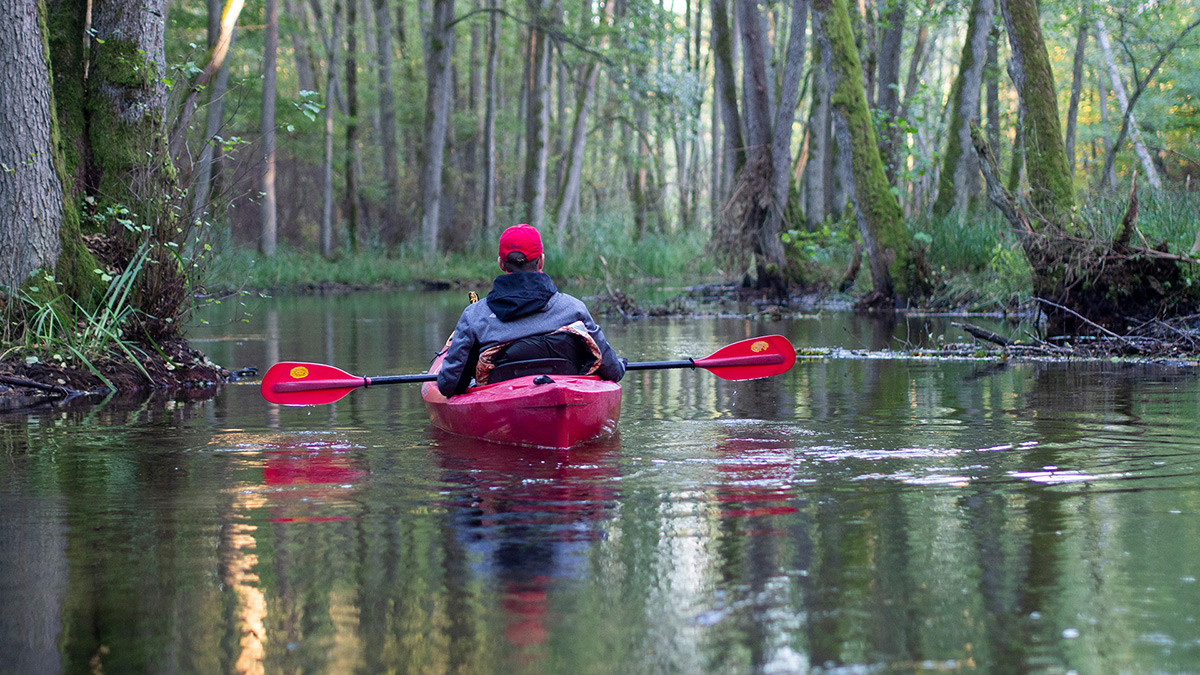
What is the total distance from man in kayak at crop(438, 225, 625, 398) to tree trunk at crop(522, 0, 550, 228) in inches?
919

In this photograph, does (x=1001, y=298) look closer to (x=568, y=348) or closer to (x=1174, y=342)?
(x=1174, y=342)

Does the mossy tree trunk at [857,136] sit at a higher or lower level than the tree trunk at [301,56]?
lower

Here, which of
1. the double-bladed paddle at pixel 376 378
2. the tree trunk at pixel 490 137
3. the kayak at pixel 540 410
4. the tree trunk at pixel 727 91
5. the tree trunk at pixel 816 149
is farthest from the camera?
the tree trunk at pixel 490 137

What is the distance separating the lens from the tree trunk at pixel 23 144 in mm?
9070

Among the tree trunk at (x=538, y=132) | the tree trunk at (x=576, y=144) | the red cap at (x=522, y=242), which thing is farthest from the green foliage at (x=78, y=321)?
the tree trunk at (x=576, y=144)

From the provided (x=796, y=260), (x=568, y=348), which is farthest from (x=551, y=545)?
(x=796, y=260)

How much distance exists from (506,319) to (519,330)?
0.10m

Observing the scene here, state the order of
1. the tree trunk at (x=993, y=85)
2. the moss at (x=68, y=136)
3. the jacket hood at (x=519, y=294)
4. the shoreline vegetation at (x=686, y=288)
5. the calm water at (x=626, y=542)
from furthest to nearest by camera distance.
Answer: the tree trunk at (x=993, y=85) → the shoreline vegetation at (x=686, y=288) → the moss at (x=68, y=136) → the jacket hood at (x=519, y=294) → the calm water at (x=626, y=542)

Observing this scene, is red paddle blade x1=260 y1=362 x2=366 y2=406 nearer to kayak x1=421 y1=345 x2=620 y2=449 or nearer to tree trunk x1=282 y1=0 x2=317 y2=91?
kayak x1=421 y1=345 x2=620 y2=449

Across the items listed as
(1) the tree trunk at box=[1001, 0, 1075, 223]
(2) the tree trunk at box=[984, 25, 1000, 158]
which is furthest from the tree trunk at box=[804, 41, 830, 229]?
(1) the tree trunk at box=[1001, 0, 1075, 223]

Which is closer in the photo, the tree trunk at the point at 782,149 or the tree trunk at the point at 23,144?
the tree trunk at the point at 23,144

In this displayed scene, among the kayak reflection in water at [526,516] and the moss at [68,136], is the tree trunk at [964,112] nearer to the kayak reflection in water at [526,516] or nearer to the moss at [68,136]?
the moss at [68,136]

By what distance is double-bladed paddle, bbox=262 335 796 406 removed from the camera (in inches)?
301

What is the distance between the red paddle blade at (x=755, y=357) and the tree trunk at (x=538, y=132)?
22191 mm
